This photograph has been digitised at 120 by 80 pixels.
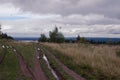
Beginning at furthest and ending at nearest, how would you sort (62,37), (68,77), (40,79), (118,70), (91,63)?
(62,37) → (91,63) → (118,70) → (68,77) → (40,79)

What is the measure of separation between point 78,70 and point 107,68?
69.4 inches

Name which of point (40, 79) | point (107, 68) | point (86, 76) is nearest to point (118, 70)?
point (107, 68)

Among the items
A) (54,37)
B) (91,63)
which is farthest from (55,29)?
(91,63)

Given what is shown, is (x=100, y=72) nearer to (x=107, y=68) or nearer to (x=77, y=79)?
(x=107, y=68)

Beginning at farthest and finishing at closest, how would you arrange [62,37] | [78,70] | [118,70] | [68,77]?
[62,37] → [78,70] → [118,70] → [68,77]

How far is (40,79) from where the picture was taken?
44.9ft

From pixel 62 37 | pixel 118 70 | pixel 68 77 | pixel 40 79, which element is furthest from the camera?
pixel 62 37

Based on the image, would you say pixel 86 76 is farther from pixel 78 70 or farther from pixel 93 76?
pixel 78 70

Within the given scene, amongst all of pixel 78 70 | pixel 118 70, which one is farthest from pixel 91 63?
pixel 118 70

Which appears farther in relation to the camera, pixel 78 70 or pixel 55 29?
pixel 55 29

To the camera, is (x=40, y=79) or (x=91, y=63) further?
(x=91, y=63)

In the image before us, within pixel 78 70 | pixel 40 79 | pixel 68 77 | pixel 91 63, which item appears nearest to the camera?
pixel 40 79

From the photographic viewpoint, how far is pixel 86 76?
602 inches

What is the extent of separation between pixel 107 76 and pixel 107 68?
61.5 inches
